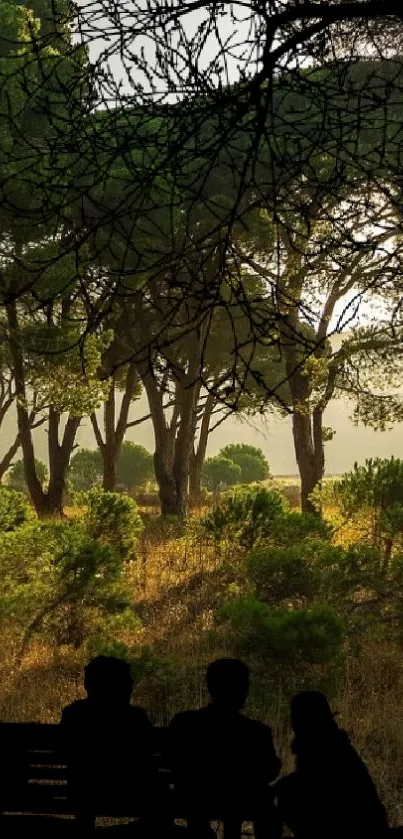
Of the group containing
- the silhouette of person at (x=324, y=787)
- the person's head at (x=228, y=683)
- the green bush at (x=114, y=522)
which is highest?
the green bush at (x=114, y=522)

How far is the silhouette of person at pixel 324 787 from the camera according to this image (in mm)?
1389

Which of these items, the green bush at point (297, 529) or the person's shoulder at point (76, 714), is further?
the green bush at point (297, 529)

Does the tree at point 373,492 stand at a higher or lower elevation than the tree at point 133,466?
lower

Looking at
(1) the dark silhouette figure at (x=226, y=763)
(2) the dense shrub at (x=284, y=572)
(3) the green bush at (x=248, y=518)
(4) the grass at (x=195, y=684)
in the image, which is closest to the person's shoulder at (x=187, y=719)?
(1) the dark silhouette figure at (x=226, y=763)

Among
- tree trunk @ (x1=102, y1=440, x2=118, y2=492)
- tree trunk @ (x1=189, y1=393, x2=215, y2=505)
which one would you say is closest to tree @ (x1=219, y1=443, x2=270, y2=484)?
tree trunk @ (x1=189, y1=393, x2=215, y2=505)

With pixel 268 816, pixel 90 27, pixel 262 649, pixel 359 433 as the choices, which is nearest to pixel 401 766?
pixel 262 649

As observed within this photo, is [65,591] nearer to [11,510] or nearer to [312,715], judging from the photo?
[11,510]

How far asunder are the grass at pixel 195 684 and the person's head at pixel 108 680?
3971 millimetres

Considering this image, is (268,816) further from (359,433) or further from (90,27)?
(359,433)

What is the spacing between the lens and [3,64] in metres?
12.8

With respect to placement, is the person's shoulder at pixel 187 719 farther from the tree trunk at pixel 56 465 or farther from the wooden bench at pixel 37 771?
the tree trunk at pixel 56 465

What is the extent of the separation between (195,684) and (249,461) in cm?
2949

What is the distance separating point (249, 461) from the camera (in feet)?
118

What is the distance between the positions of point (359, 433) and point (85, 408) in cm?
14717
